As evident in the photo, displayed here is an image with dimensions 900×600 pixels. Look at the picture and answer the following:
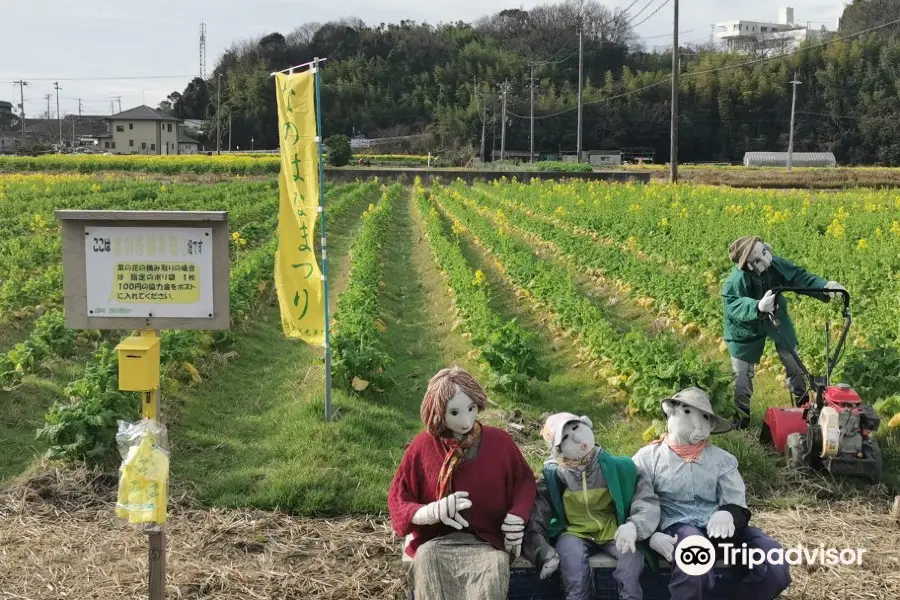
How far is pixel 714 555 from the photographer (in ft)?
13.6

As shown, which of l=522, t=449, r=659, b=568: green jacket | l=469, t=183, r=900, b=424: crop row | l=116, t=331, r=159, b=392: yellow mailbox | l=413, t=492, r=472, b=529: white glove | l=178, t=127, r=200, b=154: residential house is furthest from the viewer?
l=178, t=127, r=200, b=154: residential house

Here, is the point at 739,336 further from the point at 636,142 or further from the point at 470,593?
the point at 636,142

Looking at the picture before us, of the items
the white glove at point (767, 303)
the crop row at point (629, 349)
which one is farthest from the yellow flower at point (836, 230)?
the white glove at point (767, 303)

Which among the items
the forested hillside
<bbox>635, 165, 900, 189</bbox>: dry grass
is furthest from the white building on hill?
<bbox>635, 165, 900, 189</bbox>: dry grass

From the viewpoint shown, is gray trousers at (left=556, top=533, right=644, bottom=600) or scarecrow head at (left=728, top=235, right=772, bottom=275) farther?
scarecrow head at (left=728, top=235, right=772, bottom=275)

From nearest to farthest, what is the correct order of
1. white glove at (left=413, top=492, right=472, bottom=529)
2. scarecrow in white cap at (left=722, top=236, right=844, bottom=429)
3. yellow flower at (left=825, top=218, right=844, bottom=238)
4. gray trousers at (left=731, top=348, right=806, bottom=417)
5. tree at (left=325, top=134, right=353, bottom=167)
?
white glove at (left=413, top=492, right=472, bottom=529) → scarecrow in white cap at (left=722, top=236, right=844, bottom=429) → gray trousers at (left=731, top=348, right=806, bottom=417) → yellow flower at (left=825, top=218, right=844, bottom=238) → tree at (left=325, top=134, right=353, bottom=167)

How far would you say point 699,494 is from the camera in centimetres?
434

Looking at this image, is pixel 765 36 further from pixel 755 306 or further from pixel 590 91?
pixel 755 306

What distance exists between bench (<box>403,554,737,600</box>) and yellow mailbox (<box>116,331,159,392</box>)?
1551mm

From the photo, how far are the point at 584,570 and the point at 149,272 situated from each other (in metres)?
2.63

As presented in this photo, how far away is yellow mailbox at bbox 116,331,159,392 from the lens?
Result: 432 cm

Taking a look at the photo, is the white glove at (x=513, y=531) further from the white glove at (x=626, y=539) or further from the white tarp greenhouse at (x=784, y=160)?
the white tarp greenhouse at (x=784, y=160)

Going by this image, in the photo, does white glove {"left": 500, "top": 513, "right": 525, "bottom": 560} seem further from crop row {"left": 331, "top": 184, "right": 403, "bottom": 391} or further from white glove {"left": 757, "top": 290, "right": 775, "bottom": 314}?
crop row {"left": 331, "top": 184, "right": 403, "bottom": 391}

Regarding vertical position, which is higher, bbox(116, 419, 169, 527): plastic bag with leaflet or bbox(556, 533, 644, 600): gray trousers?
bbox(116, 419, 169, 527): plastic bag with leaflet
